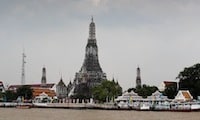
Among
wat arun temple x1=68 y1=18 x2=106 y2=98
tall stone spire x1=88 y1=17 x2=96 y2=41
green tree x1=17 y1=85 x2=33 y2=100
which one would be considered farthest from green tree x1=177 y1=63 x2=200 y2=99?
tall stone spire x1=88 y1=17 x2=96 y2=41

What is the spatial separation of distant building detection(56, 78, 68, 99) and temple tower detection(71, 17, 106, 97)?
7764mm

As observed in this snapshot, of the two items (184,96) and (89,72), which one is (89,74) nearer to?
(89,72)

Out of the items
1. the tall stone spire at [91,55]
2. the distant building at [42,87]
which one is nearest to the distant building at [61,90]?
the distant building at [42,87]

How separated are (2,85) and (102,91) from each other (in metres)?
48.7

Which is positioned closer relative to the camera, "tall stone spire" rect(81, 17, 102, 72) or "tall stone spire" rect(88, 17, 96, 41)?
"tall stone spire" rect(81, 17, 102, 72)

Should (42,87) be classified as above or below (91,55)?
below

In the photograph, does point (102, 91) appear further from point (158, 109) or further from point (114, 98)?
point (158, 109)

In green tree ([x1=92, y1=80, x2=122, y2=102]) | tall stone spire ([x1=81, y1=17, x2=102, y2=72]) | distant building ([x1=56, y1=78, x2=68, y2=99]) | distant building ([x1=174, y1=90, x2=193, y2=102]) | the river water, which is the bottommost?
the river water

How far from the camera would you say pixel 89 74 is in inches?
4316

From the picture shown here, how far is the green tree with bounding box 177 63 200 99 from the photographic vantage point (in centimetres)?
7150

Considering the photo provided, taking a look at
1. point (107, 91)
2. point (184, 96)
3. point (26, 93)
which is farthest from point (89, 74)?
point (184, 96)

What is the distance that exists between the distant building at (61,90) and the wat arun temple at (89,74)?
4.70 metres

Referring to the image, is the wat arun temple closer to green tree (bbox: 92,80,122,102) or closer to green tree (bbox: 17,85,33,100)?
green tree (bbox: 17,85,33,100)

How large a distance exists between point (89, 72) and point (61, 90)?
14347 millimetres
